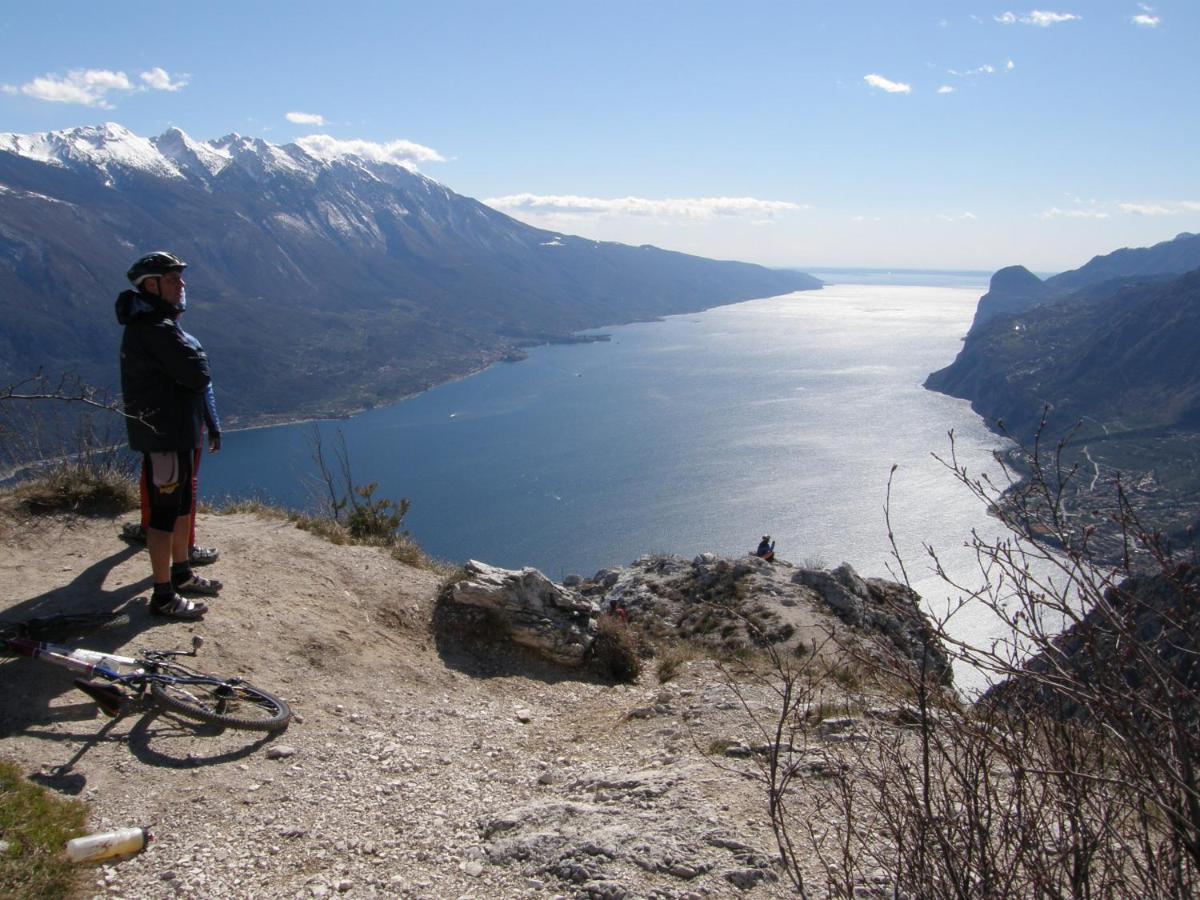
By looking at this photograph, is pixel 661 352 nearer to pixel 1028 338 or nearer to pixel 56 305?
pixel 1028 338

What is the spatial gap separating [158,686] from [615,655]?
4075 mm

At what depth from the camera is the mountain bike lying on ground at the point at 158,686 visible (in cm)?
430

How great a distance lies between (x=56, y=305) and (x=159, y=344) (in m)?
138

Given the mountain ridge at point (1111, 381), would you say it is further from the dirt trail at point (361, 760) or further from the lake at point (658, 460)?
the dirt trail at point (361, 760)

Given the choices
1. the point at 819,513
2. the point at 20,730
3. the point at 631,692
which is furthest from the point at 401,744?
the point at 819,513

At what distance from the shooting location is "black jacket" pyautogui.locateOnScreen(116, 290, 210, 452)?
499 centimetres

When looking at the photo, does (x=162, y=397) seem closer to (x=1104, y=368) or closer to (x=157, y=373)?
(x=157, y=373)

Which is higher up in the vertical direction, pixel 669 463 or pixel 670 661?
pixel 670 661

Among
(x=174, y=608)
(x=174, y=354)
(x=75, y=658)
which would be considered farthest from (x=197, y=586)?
(x=174, y=354)

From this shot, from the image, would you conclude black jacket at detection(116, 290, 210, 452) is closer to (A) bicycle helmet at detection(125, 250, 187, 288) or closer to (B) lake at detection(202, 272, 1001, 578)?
(A) bicycle helmet at detection(125, 250, 187, 288)

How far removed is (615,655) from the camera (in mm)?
7352

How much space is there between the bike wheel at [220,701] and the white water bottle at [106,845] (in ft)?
3.53

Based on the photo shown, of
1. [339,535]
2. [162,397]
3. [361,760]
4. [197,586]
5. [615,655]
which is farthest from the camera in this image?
[339,535]

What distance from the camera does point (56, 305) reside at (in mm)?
114938
